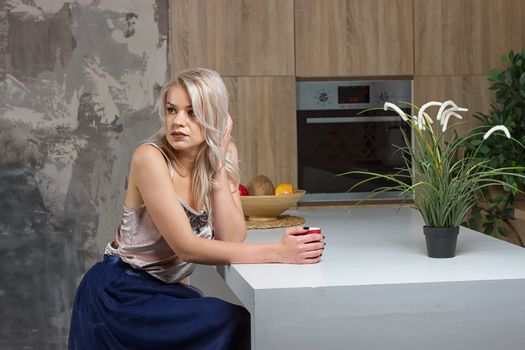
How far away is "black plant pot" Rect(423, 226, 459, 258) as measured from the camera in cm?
215

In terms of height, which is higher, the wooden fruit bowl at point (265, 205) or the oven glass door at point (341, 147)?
the oven glass door at point (341, 147)

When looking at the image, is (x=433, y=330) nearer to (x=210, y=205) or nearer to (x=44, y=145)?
(x=210, y=205)

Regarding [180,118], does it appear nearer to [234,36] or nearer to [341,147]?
[234,36]

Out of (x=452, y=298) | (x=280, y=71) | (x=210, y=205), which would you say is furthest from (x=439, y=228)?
(x=280, y=71)

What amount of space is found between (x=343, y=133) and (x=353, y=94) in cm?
21

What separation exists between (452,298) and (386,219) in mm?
1084

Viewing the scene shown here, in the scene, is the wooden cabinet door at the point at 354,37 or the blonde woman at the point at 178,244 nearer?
the blonde woman at the point at 178,244

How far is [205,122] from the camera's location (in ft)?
7.63

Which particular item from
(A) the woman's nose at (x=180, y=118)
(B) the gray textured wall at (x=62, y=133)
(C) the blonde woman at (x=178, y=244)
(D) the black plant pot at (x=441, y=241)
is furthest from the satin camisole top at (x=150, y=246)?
(B) the gray textured wall at (x=62, y=133)

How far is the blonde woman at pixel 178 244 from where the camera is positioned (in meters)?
2.13

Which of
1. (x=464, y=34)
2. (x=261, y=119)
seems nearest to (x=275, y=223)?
(x=261, y=119)

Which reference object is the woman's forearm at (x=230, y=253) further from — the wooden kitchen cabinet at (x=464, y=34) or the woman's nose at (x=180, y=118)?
the wooden kitchen cabinet at (x=464, y=34)

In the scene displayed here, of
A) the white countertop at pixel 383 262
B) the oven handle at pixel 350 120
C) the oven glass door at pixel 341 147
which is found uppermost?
the oven handle at pixel 350 120

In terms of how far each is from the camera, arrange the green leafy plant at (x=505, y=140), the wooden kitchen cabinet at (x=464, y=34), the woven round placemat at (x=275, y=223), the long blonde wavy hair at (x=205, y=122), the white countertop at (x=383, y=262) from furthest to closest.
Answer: the wooden kitchen cabinet at (x=464, y=34) < the green leafy plant at (x=505, y=140) < the woven round placemat at (x=275, y=223) < the long blonde wavy hair at (x=205, y=122) < the white countertop at (x=383, y=262)
